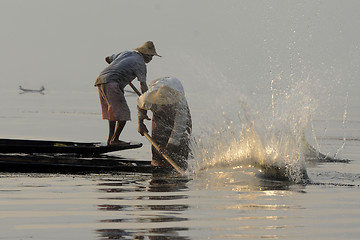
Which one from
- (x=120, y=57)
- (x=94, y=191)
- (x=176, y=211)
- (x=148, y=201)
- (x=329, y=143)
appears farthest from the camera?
(x=329, y=143)

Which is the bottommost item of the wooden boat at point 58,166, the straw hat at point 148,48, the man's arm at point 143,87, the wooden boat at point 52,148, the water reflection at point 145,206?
the water reflection at point 145,206

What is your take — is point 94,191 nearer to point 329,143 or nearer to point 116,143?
point 116,143

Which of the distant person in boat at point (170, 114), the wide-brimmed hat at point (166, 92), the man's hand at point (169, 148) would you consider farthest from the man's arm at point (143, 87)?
the man's hand at point (169, 148)

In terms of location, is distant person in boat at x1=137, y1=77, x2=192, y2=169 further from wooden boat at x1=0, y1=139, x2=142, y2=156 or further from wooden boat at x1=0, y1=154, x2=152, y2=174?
wooden boat at x1=0, y1=139, x2=142, y2=156

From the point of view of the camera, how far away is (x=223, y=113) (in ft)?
46.0

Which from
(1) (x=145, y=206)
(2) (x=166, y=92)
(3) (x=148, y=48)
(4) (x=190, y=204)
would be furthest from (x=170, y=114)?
(1) (x=145, y=206)

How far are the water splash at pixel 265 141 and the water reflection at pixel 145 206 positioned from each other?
113 cm

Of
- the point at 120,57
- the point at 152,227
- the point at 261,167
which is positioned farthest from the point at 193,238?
the point at 120,57

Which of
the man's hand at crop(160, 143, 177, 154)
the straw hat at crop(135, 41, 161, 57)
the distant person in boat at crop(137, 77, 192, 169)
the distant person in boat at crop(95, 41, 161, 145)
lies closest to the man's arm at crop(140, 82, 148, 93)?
the distant person in boat at crop(95, 41, 161, 145)

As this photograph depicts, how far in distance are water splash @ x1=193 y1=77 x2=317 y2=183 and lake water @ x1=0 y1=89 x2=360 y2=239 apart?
44mm

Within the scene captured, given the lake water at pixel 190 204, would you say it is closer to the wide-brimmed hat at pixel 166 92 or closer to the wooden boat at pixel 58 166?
the wooden boat at pixel 58 166

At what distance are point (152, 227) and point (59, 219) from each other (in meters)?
1.01

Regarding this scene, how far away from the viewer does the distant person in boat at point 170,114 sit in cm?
1380

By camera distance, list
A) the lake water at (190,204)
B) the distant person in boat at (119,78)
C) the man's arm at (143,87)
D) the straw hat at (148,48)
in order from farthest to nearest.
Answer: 1. the distant person in boat at (119,78)
2. the straw hat at (148,48)
3. the man's arm at (143,87)
4. the lake water at (190,204)
